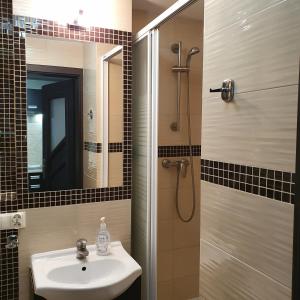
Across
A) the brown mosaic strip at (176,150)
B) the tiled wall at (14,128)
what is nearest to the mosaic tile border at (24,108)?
the tiled wall at (14,128)

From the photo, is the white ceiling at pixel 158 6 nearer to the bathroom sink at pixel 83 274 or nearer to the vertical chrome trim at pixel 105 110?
the vertical chrome trim at pixel 105 110

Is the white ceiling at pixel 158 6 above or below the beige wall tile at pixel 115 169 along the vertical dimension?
above

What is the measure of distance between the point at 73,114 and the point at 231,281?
4.36ft

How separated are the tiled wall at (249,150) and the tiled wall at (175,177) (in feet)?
3.77

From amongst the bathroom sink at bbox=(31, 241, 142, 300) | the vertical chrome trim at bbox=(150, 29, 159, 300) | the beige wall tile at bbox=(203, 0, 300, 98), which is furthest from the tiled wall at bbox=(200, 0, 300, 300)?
the vertical chrome trim at bbox=(150, 29, 159, 300)

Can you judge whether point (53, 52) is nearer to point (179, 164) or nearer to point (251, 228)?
point (179, 164)

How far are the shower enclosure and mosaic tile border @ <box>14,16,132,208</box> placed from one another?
12 cm

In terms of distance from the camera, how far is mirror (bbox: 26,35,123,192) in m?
1.84

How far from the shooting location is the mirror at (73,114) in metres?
1.84

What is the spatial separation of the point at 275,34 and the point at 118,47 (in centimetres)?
128

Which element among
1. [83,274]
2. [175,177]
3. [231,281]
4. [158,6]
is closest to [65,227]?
[83,274]

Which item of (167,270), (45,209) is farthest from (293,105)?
(167,270)

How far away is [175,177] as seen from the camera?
8.41 ft

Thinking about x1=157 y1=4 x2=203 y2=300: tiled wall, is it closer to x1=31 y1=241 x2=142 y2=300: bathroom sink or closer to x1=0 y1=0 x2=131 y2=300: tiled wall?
x1=31 y1=241 x2=142 y2=300: bathroom sink
